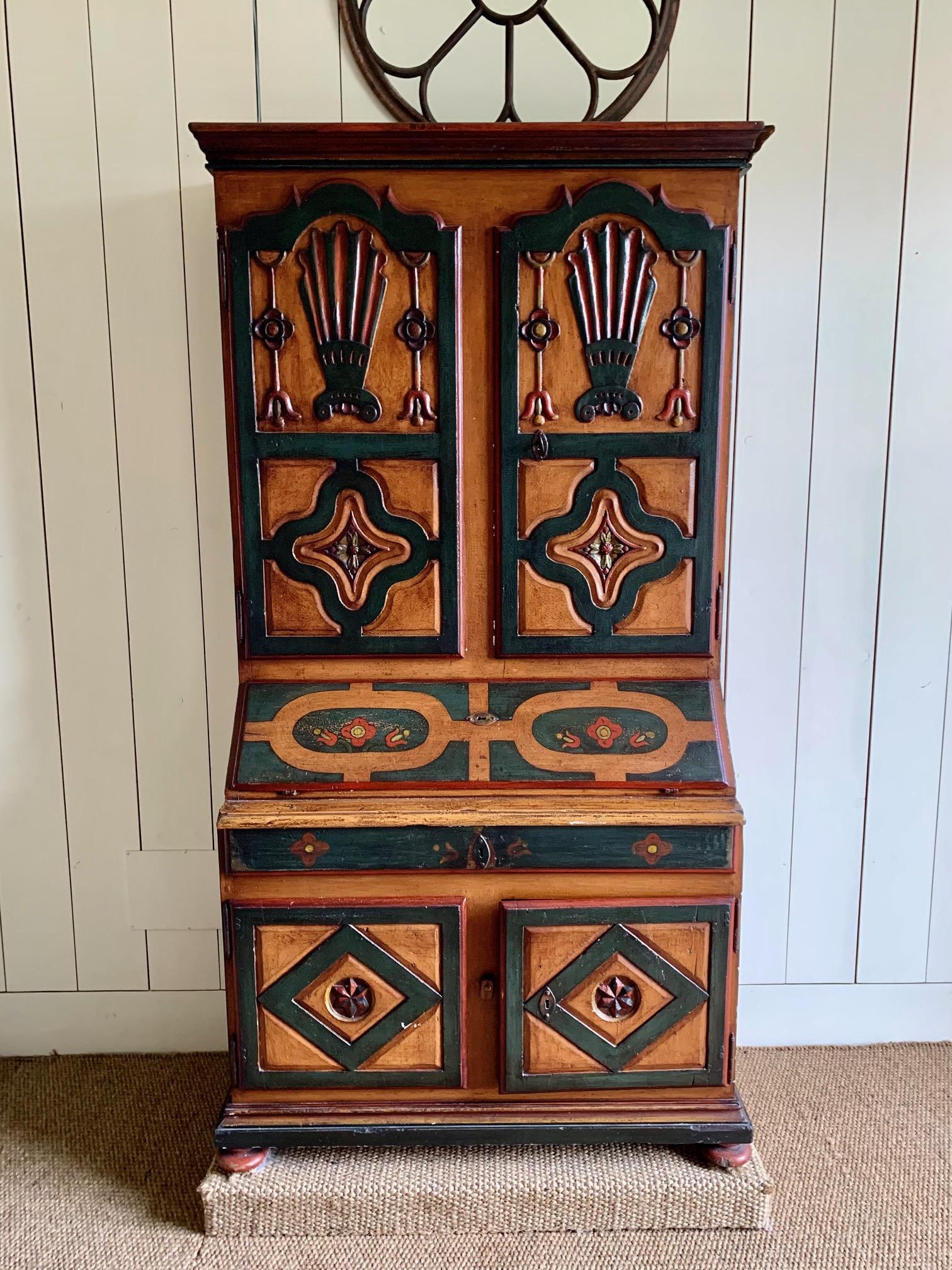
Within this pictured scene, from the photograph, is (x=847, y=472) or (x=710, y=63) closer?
(x=710, y=63)

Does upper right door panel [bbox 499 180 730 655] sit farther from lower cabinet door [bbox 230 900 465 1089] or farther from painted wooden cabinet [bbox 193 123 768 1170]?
lower cabinet door [bbox 230 900 465 1089]

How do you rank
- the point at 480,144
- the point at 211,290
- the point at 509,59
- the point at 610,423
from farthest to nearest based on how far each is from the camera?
the point at 211,290 < the point at 509,59 < the point at 610,423 < the point at 480,144

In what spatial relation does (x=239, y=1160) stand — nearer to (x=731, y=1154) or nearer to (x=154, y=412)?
(x=731, y=1154)

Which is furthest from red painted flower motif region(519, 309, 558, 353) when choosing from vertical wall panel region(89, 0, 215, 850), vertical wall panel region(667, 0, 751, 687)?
vertical wall panel region(89, 0, 215, 850)

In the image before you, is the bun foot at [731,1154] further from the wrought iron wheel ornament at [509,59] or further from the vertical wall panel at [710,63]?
the wrought iron wheel ornament at [509,59]

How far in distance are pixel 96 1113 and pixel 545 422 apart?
6.35 ft

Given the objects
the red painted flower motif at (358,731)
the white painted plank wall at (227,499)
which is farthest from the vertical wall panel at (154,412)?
the red painted flower motif at (358,731)

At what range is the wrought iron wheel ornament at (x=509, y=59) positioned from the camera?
2020 mm

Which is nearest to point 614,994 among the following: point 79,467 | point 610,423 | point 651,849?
point 651,849

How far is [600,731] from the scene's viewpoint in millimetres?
1811

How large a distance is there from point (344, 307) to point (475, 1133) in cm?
165

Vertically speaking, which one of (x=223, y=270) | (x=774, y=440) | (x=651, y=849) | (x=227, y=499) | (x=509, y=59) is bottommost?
(x=651, y=849)

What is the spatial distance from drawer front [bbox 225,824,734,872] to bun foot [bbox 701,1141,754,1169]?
59 cm

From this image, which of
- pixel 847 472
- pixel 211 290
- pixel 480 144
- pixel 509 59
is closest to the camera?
pixel 480 144
